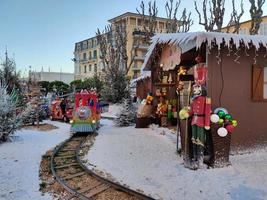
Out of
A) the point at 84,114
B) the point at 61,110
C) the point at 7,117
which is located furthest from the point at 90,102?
the point at 61,110

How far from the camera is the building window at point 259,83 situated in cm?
836

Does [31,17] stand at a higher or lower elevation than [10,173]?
higher

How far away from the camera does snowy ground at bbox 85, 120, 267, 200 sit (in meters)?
5.79

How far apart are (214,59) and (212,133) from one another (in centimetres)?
187

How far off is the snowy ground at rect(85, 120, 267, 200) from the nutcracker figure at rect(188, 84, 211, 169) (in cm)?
41

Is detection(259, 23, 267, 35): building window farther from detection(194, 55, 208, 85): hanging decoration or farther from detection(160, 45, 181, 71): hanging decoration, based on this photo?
detection(194, 55, 208, 85): hanging decoration

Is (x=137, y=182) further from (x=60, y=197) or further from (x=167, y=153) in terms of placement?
(x=167, y=153)

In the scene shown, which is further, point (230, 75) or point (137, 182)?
point (230, 75)

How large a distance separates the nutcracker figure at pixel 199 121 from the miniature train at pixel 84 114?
23.3ft

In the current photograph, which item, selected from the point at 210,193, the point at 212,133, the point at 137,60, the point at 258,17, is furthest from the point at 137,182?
the point at 137,60

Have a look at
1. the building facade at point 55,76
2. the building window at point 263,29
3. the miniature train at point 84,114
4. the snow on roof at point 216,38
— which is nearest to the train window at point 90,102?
the miniature train at point 84,114

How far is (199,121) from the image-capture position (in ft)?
23.4

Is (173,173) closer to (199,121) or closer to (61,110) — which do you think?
(199,121)

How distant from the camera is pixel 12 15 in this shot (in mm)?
17562
